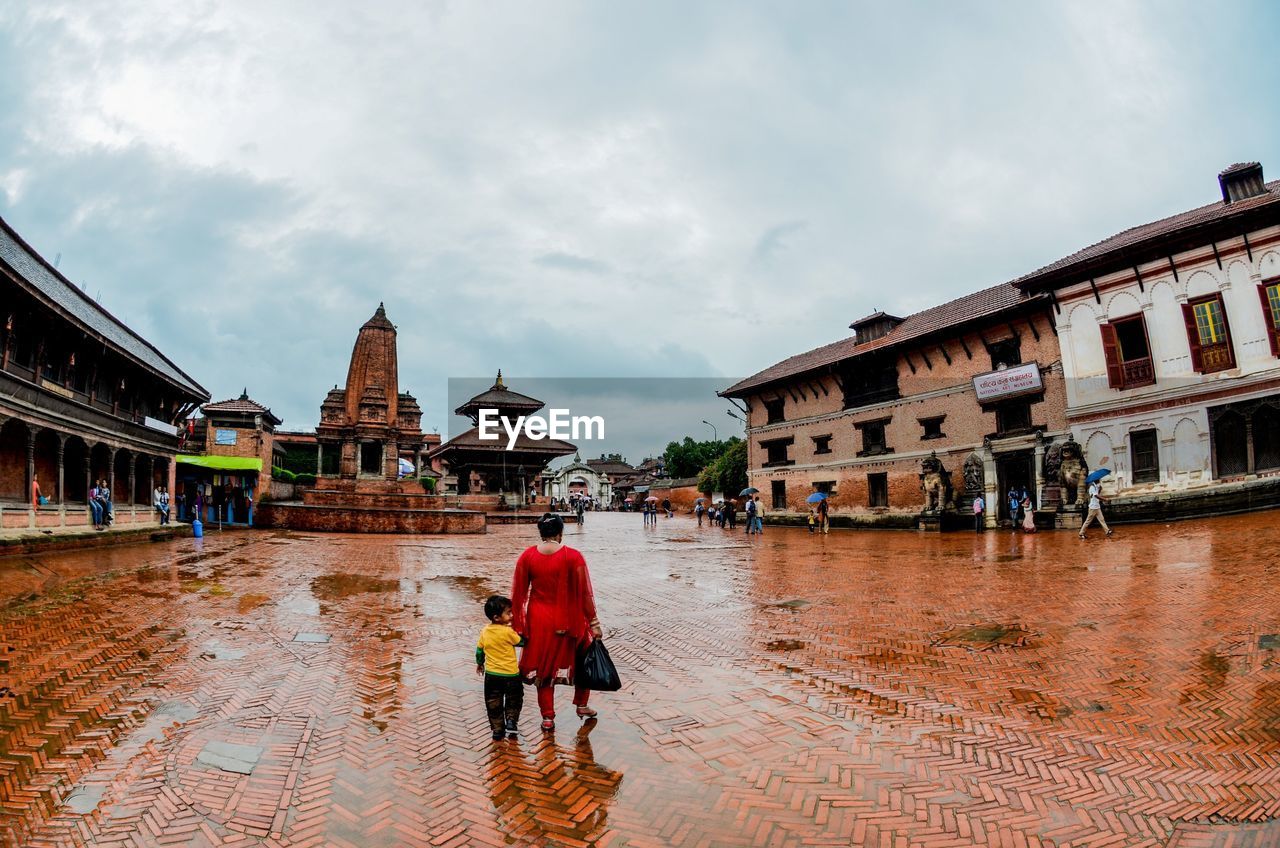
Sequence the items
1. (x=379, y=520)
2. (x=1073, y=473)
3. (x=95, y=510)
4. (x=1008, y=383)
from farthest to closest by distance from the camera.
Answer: (x=379, y=520), (x=1008, y=383), (x=1073, y=473), (x=95, y=510)

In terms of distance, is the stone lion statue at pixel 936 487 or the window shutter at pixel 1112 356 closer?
the window shutter at pixel 1112 356

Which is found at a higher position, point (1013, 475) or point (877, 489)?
point (1013, 475)

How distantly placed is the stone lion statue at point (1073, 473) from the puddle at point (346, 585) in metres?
19.5

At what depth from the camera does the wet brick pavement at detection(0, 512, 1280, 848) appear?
12.2 feet

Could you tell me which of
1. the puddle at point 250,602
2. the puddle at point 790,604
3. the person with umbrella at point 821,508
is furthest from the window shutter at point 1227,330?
the puddle at point 250,602

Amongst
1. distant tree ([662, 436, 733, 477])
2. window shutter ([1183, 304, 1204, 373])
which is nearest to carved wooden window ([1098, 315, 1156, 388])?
window shutter ([1183, 304, 1204, 373])

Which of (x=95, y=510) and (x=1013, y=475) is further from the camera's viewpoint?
(x=1013, y=475)

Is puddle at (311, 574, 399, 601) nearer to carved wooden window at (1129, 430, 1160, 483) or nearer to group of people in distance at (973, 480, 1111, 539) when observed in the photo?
group of people in distance at (973, 480, 1111, 539)

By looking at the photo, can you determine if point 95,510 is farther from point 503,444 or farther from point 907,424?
point 907,424

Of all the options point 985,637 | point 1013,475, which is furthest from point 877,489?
point 985,637

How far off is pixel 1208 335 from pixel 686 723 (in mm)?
20966

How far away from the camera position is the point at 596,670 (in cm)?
482

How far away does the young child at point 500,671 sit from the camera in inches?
192

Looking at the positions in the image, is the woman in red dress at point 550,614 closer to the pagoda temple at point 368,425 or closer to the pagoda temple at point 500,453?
the pagoda temple at point 368,425
